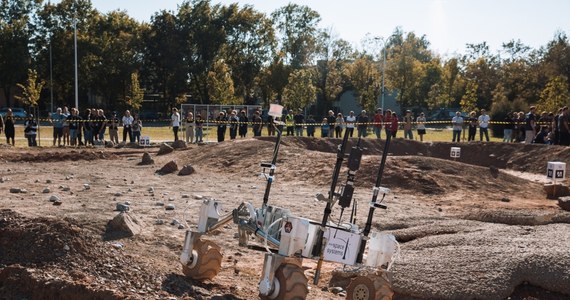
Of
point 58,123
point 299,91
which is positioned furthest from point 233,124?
point 299,91

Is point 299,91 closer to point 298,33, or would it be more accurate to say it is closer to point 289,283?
point 298,33

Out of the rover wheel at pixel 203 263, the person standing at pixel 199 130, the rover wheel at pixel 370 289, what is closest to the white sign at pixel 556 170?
the rover wheel at pixel 370 289

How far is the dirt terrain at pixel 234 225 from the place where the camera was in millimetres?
8211

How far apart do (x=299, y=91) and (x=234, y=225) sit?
56264 millimetres

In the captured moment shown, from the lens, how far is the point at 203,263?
8.62 metres

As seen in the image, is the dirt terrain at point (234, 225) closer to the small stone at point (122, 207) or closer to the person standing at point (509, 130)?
the small stone at point (122, 207)

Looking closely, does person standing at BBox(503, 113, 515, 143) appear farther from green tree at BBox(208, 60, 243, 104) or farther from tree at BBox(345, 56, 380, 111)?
tree at BBox(345, 56, 380, 111)

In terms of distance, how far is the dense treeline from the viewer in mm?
73812

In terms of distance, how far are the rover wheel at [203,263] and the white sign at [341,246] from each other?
1.82m

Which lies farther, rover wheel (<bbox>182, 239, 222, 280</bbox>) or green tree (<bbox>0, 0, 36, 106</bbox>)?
green tree (<bbox>0, 0, 36, 106</bbox>)

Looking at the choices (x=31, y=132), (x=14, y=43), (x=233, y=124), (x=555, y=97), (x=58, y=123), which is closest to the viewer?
(x=31, y=132)

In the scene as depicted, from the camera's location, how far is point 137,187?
56.5 ft

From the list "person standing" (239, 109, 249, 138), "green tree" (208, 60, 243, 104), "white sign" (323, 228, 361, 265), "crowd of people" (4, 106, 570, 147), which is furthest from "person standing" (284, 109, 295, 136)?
"green tree" (208, 60, 243, 104)

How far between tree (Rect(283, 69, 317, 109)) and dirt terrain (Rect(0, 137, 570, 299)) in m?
43.0
